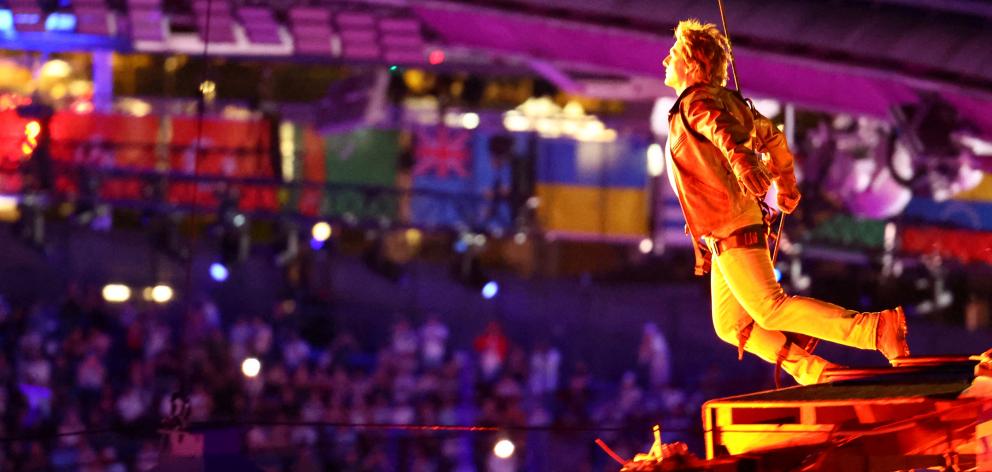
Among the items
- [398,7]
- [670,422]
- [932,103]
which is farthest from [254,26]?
[932,103]

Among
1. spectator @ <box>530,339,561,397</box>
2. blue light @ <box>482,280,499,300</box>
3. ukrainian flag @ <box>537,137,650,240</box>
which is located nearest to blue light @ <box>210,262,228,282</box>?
blue light @ <box>482,280,499,300</box>

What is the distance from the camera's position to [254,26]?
15.9 meters

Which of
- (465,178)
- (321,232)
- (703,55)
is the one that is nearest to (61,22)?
(321,232)

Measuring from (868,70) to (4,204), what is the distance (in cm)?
1308

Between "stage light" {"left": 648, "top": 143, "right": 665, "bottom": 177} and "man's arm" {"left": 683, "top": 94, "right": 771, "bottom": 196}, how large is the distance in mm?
13415

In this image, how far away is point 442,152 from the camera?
19578 mm

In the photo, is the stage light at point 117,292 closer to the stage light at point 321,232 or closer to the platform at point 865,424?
the stage light at point 321,232

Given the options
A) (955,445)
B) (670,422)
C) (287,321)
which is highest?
(287,321)

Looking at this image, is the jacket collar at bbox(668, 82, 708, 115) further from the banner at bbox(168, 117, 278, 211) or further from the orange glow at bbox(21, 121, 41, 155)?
the orange glow at bbox(21, 121, 41, 155)

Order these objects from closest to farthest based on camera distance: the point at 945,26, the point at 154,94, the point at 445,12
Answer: the point at 945,26 < the point at 445,12 < the point at 154,94

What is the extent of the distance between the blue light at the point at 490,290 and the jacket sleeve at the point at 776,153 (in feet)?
47.7

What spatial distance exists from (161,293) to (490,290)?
14.8 ft

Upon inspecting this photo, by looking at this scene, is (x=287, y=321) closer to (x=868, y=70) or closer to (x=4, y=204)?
(x=4, y=204)

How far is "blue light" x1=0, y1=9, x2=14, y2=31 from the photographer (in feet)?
53.8
